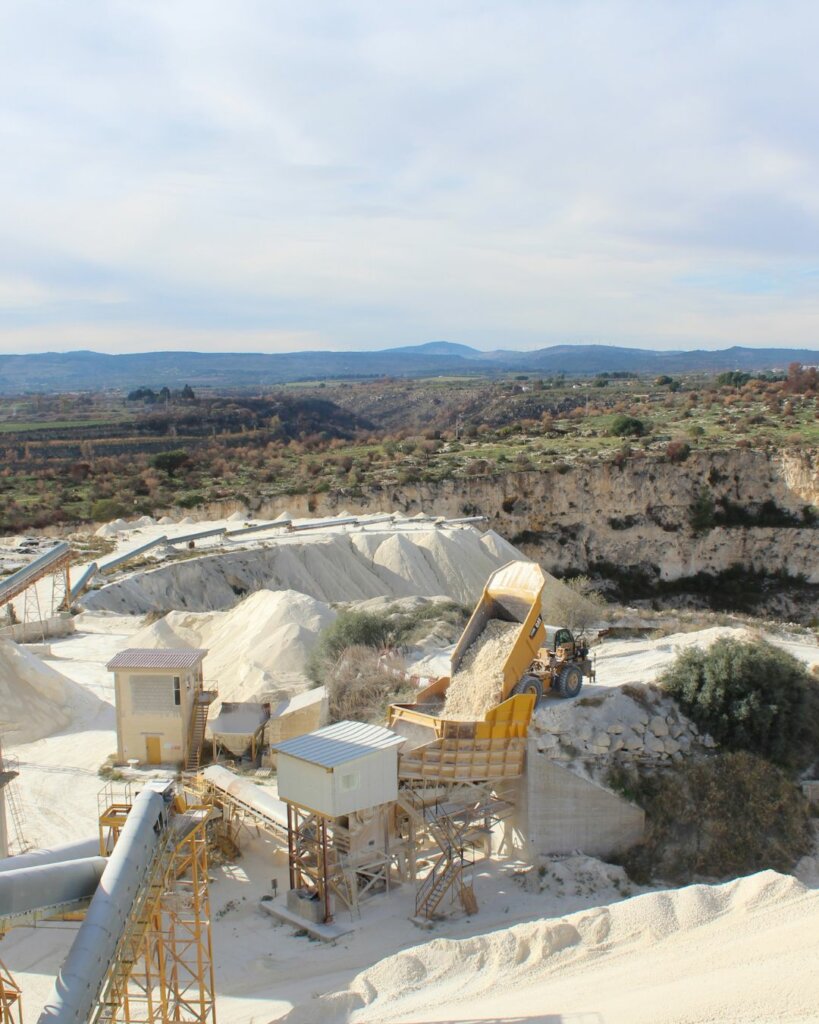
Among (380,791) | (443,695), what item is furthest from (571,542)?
(380,791)

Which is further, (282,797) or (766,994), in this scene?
(282,797)

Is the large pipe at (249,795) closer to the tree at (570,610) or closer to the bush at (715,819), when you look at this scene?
the bush at (715,819)

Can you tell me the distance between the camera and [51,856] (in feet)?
39.8

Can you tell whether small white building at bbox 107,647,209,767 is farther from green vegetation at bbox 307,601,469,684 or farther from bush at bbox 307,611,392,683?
bush at bbox 307,611,392,683

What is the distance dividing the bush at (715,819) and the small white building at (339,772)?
A: 445 cm

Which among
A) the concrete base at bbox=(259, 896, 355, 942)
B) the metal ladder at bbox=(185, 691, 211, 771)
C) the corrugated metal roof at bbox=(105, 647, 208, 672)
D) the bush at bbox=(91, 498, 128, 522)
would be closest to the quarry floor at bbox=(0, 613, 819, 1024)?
the concrete base at bbox=(259, 896, 355, 942)

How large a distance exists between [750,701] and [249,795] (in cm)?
885

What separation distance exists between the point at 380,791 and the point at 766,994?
19.8 feet

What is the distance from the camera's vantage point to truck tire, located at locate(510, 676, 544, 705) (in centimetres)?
1795

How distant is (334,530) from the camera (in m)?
45.6

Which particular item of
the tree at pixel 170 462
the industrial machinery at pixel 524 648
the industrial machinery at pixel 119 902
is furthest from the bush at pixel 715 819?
the tree at pixel 170 462

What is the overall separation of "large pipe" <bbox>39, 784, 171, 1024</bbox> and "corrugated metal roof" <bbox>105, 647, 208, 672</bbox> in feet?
28.6

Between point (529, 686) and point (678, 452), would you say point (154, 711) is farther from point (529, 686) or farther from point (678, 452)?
point (678, 452)

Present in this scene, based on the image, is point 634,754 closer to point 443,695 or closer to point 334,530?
point 443,695
